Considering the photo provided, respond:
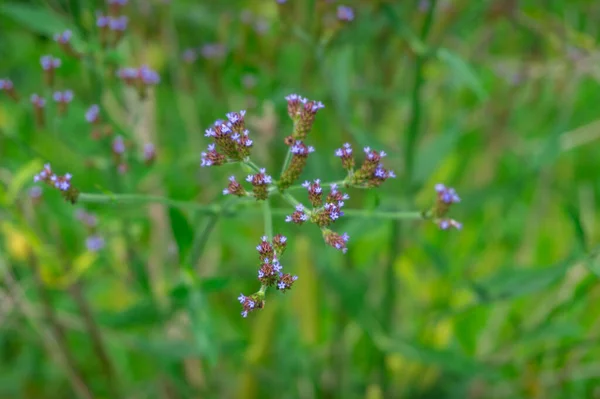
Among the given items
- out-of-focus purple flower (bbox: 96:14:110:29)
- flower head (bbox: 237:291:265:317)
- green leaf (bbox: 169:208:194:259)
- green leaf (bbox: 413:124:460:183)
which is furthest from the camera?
green leaf (bbox: 413:124:460:183)

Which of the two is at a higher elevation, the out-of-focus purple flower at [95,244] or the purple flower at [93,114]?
the purple flower at [93,114]

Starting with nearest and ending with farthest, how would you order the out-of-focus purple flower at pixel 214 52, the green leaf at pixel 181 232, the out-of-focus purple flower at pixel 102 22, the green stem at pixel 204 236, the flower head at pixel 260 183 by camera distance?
the flower head at pixel 260 183
the green stem at pixel 204 236
the green leaf at pixel 181 232
the out-of-focus purple flower at pixel 102 22
the out-of-focus purple flower at pixel 214 52

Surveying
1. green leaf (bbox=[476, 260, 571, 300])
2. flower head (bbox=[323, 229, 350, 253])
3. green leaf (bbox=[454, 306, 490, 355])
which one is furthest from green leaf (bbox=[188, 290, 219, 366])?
green leaf (bbox=[454, 306, 490, 355])

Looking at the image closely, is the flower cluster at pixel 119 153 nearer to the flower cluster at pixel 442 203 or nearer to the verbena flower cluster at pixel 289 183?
the verbena flower cluster at pixel 289 183

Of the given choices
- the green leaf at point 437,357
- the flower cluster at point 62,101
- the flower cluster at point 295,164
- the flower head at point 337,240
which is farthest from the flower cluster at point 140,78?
the green leaf at point 437,357

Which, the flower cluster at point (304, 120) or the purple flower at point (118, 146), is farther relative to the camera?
the purple flower at point (118, 146)

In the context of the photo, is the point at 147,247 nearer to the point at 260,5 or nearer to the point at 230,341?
the point at 230,341

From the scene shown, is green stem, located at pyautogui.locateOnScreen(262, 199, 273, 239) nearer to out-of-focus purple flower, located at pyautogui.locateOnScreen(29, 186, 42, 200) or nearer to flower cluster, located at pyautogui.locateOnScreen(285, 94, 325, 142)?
flower cluster, located at pyautogui.locateOnScreen(285, 94, 325, 142)

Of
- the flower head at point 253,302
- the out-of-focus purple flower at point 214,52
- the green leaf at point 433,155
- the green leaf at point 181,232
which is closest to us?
the flower head at point 253,302
